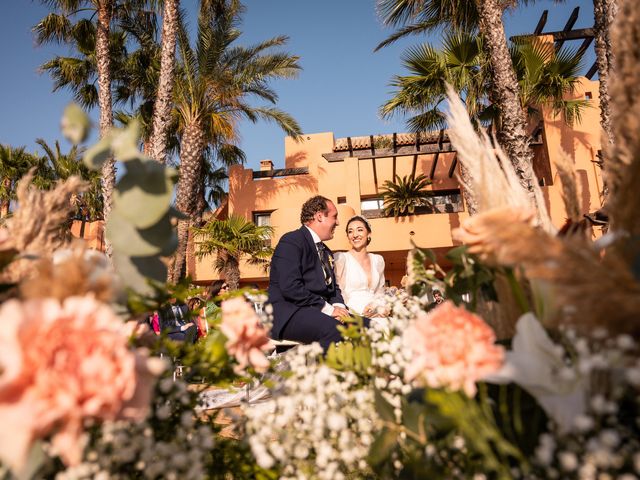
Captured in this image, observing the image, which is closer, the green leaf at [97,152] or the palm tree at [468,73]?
the green leaf at [97,152]

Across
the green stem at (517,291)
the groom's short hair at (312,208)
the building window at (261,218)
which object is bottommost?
the green stem at (517,291)

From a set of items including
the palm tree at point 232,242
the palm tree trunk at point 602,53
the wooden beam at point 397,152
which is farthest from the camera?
the wooden beam at point 397,152

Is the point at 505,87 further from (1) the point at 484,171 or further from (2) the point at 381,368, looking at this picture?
(2) the point at 381,368

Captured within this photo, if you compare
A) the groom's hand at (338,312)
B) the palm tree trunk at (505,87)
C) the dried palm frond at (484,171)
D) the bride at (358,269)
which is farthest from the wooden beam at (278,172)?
the dried palm frond at (484,171)

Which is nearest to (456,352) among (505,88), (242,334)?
(242,334)

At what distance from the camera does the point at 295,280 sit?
306cm

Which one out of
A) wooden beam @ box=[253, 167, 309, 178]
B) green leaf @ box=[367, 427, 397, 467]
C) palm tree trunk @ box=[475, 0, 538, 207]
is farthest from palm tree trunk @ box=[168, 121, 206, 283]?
green leaf @ box=[367, 427, 397, 467]

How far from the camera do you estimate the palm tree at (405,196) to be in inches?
661

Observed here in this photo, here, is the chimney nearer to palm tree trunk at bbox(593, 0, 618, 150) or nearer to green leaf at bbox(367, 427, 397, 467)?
palm tree trunk at bbox(593, 0, 618, 150)

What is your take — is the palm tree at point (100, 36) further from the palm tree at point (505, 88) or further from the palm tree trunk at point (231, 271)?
the palm tree at point (505, 88)

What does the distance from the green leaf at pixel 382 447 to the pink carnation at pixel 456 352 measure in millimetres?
136

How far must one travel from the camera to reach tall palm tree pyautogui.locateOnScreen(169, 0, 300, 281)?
41.7ft

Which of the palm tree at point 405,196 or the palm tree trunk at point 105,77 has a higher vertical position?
the palm tree trunk at point 105,77

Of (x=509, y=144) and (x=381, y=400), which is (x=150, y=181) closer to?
(x=381, y=400)
